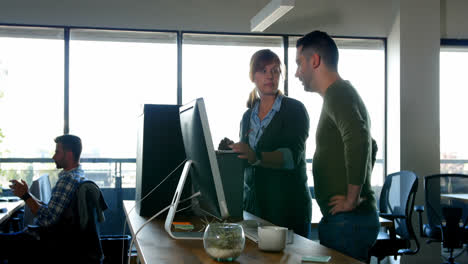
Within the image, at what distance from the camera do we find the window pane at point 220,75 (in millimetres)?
5367

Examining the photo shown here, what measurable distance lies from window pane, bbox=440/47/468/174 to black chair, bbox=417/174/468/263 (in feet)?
1.94

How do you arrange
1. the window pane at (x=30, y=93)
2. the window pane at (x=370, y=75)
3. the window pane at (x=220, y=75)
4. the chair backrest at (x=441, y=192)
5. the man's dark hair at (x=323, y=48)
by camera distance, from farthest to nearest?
the window pane at (x=370, y=75) < the window pane at (x=220, y=75) < the window pane at (x=30, y=93) < the chair backrest at (x=441, y=192) < the man's dark hair at (x=323, y=48)

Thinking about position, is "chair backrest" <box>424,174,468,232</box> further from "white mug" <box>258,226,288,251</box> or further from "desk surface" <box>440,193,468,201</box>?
"white mug" <box>258,226,288,251</box>

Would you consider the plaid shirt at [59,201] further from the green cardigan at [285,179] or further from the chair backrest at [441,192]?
the chair backrest at [441,192]

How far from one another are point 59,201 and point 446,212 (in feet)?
10.6

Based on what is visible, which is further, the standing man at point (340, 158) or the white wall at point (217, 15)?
the white wall at point (217, 15)

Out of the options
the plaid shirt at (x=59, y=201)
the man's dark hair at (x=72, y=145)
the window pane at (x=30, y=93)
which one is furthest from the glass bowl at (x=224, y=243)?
the window pane at (x=30, y=93)

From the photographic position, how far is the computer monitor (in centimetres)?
153

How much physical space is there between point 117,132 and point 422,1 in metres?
3.41

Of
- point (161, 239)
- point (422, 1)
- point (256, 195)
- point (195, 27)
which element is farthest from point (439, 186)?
point (161, 239)

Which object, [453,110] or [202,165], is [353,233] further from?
[453,110]

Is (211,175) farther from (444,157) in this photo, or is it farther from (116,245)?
(444,157)

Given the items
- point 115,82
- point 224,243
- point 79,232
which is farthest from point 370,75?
point 224,243

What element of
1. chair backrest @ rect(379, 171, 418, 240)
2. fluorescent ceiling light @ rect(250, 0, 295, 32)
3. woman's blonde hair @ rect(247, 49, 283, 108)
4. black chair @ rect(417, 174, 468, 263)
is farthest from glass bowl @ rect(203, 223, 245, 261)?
black chair @ rect(417, 174, 468, 263)
